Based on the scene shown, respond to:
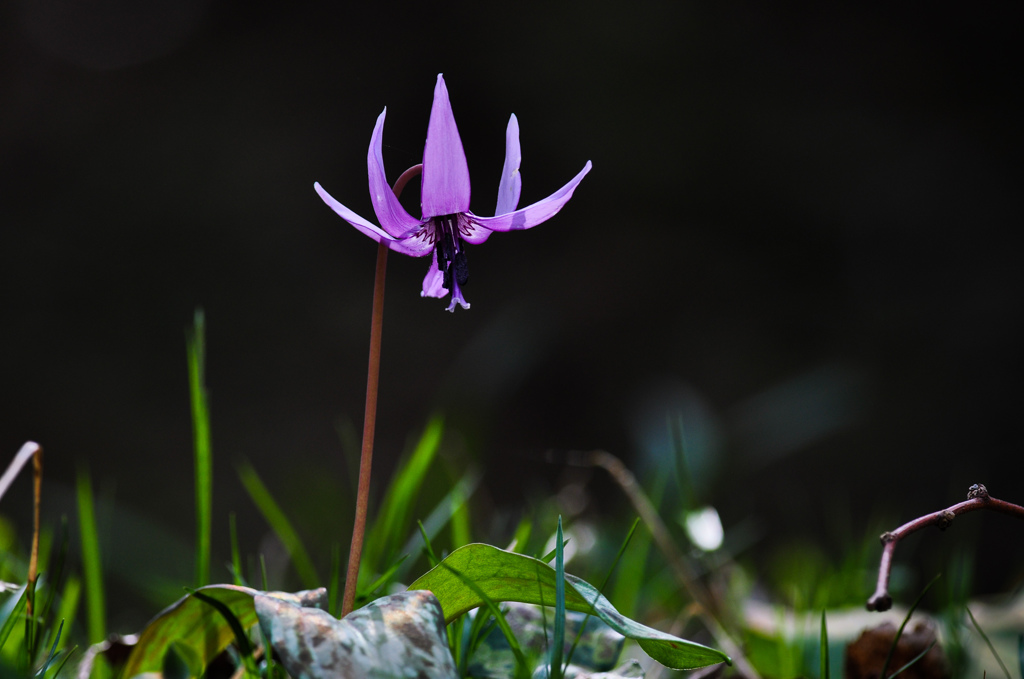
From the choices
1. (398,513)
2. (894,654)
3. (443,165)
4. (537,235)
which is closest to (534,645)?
(398,513)

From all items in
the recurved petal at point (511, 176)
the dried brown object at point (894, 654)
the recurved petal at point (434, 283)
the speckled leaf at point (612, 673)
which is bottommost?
the dried brown object at point (894, 654)

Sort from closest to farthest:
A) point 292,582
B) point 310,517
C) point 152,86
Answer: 1. point 292,582
2. point 310,517
3. point 152,86

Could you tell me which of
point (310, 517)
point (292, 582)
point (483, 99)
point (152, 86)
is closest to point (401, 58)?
point (483, 99)

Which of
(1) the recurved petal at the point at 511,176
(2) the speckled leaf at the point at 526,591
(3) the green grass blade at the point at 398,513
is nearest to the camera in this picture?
(2) the speckled leaf at the point at 526,591

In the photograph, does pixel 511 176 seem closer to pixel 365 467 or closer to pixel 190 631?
pixel 365 467

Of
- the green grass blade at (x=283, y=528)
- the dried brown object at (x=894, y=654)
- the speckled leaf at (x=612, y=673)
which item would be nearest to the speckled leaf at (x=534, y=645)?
the speckled leaf at (x=612, y=673)

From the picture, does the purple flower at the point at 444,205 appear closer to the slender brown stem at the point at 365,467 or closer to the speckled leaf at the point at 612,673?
the slender brown stem at the point at 365,467

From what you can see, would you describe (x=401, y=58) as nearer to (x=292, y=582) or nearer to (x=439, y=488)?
(x=439, y=488)
